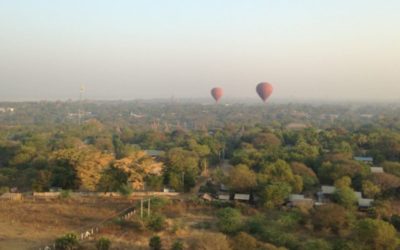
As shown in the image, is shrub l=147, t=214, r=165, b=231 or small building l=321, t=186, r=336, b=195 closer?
shrub l=147, t=214, r=165, b=231

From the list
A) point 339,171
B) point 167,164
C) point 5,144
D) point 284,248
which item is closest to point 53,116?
point 5,144

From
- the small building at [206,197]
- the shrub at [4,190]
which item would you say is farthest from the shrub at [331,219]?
the shrub at [4,190]

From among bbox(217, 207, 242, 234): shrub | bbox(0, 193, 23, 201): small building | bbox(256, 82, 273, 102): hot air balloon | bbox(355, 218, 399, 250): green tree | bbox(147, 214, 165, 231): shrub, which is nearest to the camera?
bbox(355, 218, 399, 250): green tree

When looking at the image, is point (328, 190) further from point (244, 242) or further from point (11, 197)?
point (11, 197)

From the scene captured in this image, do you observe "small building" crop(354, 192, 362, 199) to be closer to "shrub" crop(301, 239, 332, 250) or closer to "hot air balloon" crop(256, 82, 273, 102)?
"shrub" crop(301, 239, 332, 250)

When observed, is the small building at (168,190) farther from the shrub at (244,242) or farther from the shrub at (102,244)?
the shrub at (102,244)

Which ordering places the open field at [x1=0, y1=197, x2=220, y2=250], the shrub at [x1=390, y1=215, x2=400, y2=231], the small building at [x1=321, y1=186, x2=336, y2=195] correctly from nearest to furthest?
the open field at [x1=0, y1=197, x2=220, y2=250] → the shrub at [x1=390, y1=215, x2=400, y2=231] → the small building at [x1=321, y1=186, x2=336, y2=195]

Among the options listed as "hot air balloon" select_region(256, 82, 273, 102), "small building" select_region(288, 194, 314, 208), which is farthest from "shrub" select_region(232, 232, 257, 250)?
"hot air balloon" select_region(256, 82, 273, 102)

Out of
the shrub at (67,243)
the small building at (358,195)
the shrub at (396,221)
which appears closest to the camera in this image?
the shrub at (67,243)
